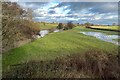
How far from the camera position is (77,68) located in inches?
575

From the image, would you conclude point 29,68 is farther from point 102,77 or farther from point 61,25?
point 61,25

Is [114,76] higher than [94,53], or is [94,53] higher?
[94,53]

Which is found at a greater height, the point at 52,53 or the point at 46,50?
the point at 46,50

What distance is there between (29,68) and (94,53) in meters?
4.67

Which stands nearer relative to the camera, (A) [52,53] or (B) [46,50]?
(A) [52,53]

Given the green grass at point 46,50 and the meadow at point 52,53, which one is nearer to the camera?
the meadow at point 52,53

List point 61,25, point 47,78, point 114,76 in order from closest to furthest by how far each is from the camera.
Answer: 1. point 47,78
2. point 114,76
3. point 61,25

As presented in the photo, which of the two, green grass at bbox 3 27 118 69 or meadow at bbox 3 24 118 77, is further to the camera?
green grass at bbox 3 27 118 69

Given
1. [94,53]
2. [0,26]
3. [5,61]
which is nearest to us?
[94,53]

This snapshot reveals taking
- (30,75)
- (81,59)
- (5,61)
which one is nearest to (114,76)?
(81,59)

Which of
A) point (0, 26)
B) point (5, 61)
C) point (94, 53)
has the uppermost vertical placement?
point (0, 26)

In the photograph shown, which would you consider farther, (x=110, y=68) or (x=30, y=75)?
(x=110, y=68)

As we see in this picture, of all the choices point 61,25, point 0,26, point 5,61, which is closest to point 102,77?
point 0,26

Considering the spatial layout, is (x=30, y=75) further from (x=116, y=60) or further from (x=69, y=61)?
(x=116, y=60)
